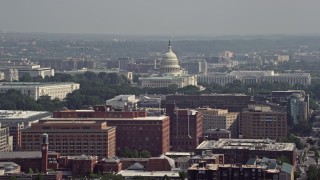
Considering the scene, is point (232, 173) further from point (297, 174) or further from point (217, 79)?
point (217, 79)

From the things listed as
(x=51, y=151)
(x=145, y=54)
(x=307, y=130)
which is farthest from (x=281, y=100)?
(x=145, y=54)

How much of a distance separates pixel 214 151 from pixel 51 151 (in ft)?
21.6

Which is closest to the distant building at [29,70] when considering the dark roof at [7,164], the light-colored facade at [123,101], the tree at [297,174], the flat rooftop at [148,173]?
the light-colored facade at [123,101]

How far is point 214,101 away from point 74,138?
2033 centimetres

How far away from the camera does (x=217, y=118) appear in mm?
69188

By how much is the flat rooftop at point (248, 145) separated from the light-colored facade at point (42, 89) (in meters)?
31.0

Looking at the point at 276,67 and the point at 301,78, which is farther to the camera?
the point at 276,67

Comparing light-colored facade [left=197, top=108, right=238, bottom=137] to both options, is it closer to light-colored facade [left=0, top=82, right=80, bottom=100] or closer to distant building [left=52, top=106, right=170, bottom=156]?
distant building [left=52, top=106, right=170, bottom=156]

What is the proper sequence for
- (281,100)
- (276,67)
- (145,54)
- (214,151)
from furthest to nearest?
(145,54), (276,67), (281,100), (214,151)

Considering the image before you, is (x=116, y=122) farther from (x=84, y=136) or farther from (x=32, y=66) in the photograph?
(x=32, y=66)

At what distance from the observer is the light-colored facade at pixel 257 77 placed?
109 m

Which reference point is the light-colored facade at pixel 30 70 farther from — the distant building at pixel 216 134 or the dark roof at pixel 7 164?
the dark roof at pixel 7 164

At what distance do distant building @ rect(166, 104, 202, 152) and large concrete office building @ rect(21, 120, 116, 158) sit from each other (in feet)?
17.5

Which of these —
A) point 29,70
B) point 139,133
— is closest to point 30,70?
point 29,70
